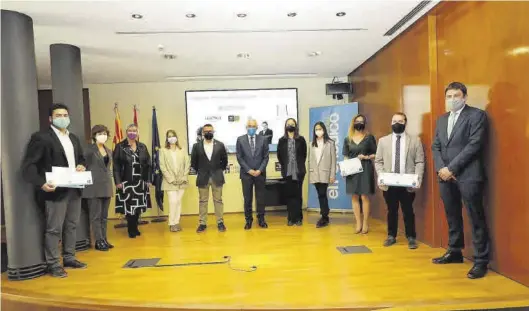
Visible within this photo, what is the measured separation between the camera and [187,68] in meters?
6.69

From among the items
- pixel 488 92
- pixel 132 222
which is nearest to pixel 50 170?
pixel 132 222

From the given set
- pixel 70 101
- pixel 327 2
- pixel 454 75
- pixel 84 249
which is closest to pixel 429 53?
pixel 454 75

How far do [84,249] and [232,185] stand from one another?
3405 millimetres

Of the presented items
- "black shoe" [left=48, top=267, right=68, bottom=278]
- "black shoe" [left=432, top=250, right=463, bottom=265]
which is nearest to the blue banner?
"black shoe" [left=432, top=250, right=463, bottom=265]

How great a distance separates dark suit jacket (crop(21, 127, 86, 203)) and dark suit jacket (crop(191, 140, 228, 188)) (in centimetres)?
213

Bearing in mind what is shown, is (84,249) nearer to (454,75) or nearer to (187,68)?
(187,68)

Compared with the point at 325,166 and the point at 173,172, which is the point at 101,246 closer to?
the point at 173,172

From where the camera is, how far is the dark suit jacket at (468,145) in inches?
129

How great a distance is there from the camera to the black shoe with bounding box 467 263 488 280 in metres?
3.26

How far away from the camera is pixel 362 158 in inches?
196

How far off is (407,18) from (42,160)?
4133 mm

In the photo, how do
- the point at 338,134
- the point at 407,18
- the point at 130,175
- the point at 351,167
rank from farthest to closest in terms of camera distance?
1. the point at 338,134
2. the point at 130,175
3. the point at 351,167
4. the point at 407,18

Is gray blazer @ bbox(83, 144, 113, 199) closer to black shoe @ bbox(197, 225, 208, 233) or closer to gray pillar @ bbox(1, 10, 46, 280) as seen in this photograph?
gray pillar @ bbox(1, 10, 46, 280)

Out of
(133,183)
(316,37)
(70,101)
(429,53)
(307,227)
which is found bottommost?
(307,227)
